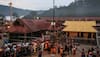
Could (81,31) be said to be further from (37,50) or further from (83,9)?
(83,9)

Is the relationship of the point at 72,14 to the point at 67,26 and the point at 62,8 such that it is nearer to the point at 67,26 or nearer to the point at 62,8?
the point at 62,8

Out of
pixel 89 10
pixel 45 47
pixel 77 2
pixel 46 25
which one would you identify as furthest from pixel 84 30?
pixel 77 2

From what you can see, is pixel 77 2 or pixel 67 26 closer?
pixel 67 26

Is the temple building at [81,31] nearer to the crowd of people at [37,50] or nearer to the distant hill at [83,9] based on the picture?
the crowd of people at [37,50]

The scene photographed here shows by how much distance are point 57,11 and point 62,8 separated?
238 centimetres

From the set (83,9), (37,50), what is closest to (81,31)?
(37,50)

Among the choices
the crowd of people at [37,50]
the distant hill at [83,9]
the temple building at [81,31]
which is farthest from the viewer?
the distant hill at [83,9]

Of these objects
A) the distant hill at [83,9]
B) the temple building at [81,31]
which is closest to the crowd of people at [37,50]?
the temple building at [81,31]

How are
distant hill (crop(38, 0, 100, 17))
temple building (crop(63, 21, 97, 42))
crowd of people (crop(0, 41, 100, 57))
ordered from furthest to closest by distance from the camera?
distant hill (crop(38, 0, 100, 17)) < temple building (crop(63, 21, 97, 42)) < crowd of people (crop(0, 41, 100, 57))

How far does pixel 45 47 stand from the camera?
23.1m

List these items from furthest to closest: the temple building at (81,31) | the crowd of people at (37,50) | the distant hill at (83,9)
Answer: the distant hill at (83,9), the temple building at (81,31), the crowd of people at (37,50)

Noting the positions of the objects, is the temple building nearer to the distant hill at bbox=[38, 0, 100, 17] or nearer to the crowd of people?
the crowd of people

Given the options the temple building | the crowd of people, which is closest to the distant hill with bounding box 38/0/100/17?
the temple building

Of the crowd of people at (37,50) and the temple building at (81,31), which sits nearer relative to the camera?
the crowd of people at (37,50)
